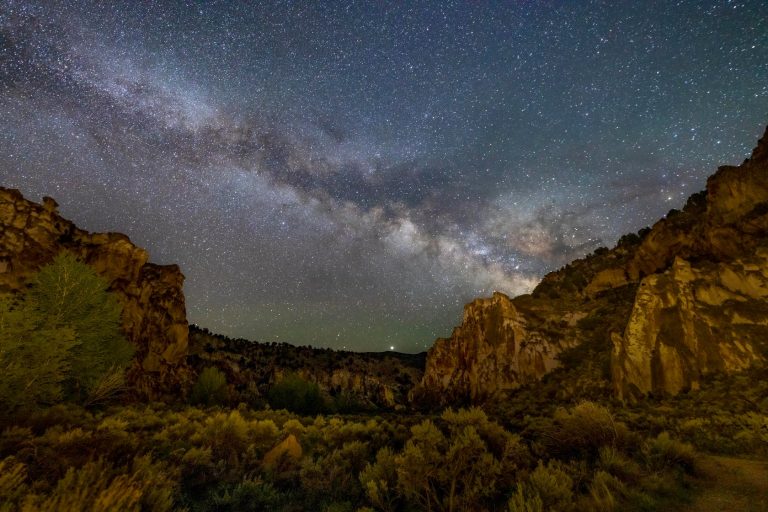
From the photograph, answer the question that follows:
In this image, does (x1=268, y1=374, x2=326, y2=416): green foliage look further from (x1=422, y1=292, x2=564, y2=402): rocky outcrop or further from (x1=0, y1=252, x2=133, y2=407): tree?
(x1=0, y1=252, x2=133, y2=407): tree

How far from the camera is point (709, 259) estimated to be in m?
30.0

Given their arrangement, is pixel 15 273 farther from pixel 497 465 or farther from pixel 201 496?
pixel 497 465

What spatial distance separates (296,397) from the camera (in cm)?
3656

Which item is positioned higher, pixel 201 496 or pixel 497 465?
pixel 497 465

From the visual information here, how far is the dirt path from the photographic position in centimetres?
627

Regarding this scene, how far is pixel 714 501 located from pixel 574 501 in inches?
121

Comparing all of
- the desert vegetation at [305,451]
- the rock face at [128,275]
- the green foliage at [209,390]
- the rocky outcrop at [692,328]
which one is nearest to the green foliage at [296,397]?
the green foliage at [209,390]

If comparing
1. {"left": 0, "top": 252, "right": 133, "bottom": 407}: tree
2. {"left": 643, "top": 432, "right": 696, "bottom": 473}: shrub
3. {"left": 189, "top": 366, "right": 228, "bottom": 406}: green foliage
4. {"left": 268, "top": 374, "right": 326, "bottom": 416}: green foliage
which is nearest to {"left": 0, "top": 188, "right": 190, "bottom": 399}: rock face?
{"left": 189, "top": 366, "right": 228, "bottom": 406}: green foliage

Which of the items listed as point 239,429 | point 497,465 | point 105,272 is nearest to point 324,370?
point 105,272

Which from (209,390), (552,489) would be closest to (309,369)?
(209,390)

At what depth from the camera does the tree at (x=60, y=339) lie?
11.0 meters

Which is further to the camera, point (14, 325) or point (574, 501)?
point (14, 325)

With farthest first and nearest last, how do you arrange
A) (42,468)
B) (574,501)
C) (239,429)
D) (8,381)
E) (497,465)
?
(239,429), (8,381), (497,465), (574,501), (42,468)

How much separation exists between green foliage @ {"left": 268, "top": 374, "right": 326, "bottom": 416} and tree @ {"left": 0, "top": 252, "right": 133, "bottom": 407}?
19.6 m
